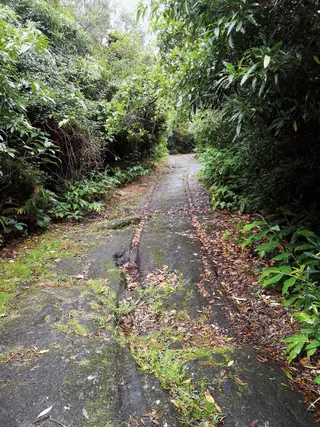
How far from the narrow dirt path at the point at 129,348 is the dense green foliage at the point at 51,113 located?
3.76ft

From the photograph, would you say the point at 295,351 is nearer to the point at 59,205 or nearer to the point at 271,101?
the point at 271,101

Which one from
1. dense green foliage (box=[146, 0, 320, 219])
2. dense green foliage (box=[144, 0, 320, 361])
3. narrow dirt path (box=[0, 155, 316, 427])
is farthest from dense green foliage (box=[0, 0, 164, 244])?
dense green foliage (box=[146, 0, 320, 219])

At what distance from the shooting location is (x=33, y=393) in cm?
158

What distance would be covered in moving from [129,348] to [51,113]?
15.0 feet

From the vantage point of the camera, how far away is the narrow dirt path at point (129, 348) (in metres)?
1.50

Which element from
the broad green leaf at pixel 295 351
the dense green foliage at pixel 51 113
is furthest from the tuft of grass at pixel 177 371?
the dense green foliage at pixel 51 113

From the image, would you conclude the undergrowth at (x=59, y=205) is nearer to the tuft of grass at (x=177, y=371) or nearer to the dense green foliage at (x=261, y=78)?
the tuft of grass at (x=177, y=371)

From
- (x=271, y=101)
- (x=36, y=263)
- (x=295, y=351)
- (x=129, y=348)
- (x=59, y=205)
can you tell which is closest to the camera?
(x=295, y=351)

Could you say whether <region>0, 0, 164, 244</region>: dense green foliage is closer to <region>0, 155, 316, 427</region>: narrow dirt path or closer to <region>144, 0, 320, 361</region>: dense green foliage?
<region>0, 155, 316, 427</region>: narrow dirt path

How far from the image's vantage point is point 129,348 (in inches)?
78.7

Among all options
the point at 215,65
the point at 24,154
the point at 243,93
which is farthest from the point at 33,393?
the point at 24,154

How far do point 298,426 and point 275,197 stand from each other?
2.67 metres

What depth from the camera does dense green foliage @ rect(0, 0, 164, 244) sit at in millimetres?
3154

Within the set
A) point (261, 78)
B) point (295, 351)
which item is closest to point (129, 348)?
point (295, 351)
